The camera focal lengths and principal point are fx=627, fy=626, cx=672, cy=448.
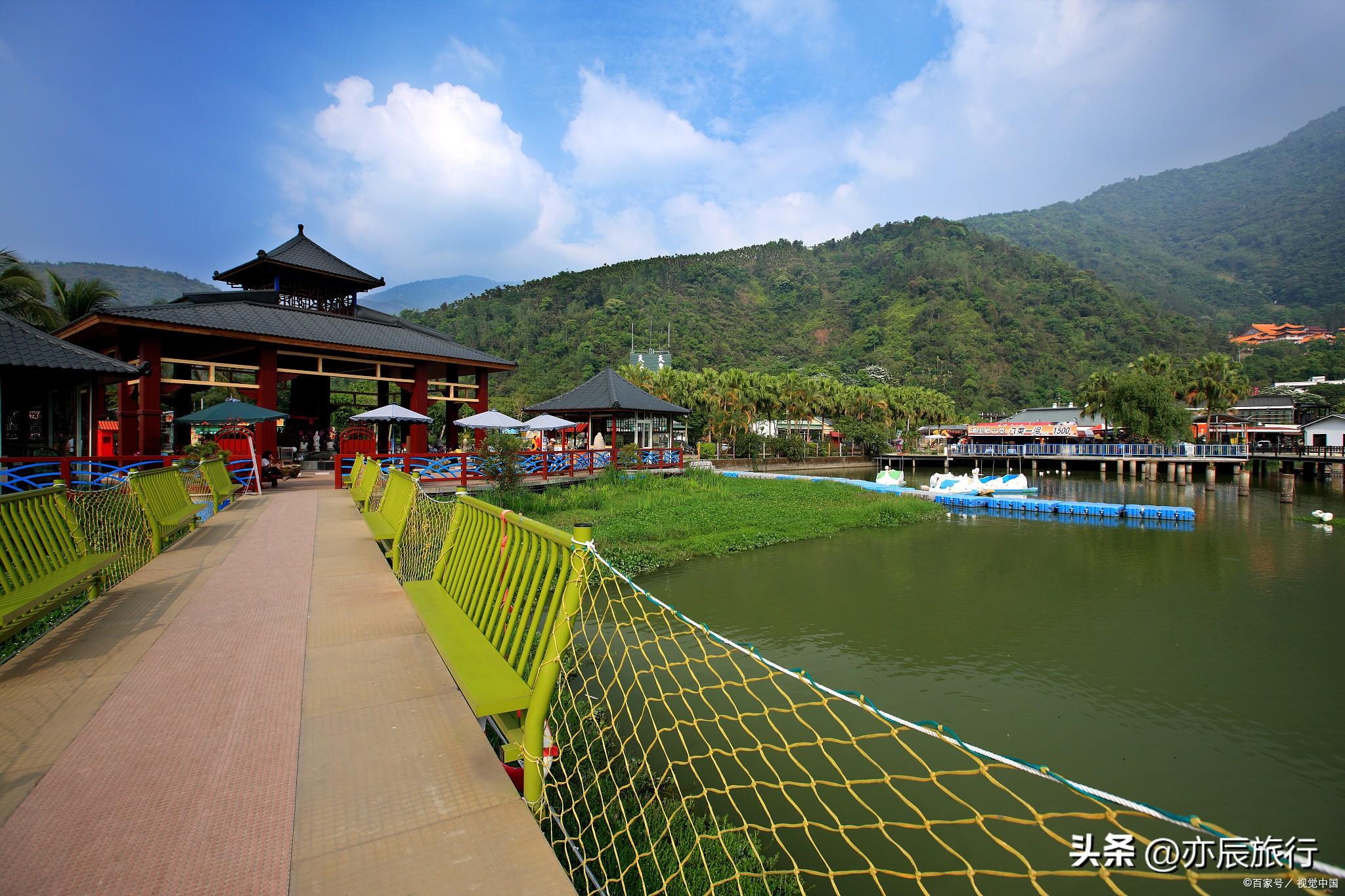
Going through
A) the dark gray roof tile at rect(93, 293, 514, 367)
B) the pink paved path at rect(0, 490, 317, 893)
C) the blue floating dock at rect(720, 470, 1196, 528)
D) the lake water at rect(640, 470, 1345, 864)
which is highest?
the dark gray roof tile at rect(93, 293, 514, 367)

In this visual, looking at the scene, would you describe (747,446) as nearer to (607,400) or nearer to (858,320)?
(607,400)

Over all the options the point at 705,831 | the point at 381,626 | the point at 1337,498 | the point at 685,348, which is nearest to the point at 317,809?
the point at 381,626

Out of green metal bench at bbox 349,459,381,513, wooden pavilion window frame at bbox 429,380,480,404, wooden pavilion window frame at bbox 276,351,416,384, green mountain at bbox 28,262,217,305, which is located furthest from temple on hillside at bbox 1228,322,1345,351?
green mountain at bbox 28,262,217,305

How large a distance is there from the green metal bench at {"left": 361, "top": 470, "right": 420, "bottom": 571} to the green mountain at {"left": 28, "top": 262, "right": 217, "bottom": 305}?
15848 centimetres

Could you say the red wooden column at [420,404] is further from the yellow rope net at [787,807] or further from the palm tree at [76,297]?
the yellow rope net at [787,807]

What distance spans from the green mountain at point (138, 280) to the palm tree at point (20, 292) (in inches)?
5317

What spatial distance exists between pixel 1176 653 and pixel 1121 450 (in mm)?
39153

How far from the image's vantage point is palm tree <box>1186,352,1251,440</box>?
41875mm

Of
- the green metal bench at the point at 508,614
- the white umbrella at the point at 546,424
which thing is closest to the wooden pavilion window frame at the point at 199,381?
the white umbrella at the point at 546,424

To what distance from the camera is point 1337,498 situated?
28.5 metres

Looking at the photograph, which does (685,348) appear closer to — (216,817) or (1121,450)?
(1121,450)

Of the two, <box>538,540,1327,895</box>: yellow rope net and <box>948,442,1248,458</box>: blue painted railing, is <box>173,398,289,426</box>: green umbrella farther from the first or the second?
<box>948,442,1248,458</box>: blue painted railing

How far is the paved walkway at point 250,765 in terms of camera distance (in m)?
2.09

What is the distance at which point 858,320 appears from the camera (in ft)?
351
